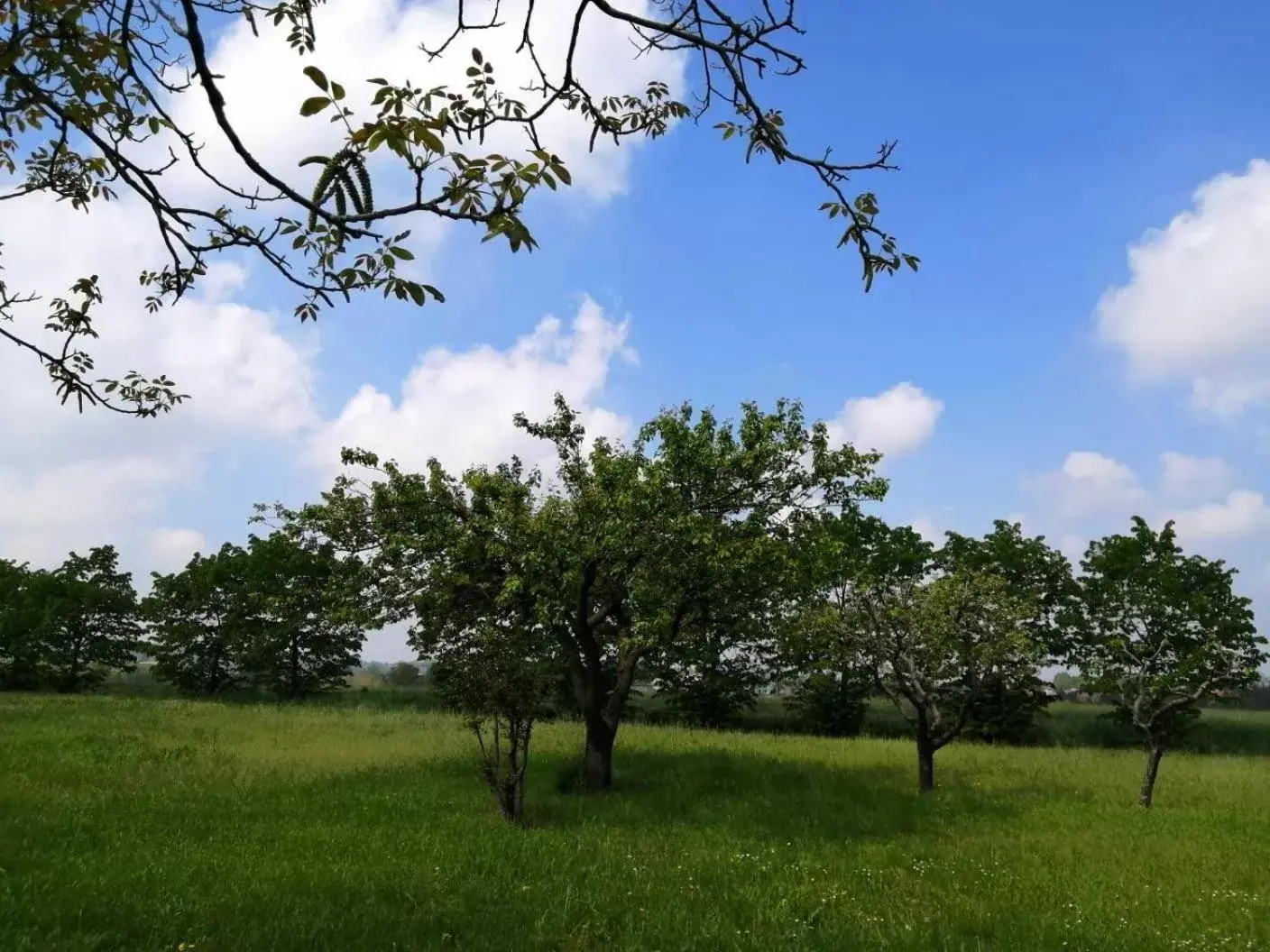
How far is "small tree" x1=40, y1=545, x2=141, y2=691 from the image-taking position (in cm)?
5212

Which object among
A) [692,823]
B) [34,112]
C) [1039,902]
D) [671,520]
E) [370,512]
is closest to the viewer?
[34,112]

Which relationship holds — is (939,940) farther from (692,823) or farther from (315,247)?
(315,247)

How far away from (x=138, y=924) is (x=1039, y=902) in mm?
10577

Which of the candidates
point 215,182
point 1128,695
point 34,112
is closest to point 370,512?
point 34,112

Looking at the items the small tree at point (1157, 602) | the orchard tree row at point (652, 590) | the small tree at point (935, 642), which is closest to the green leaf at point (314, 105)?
the orchard tree row at point (652, 590)

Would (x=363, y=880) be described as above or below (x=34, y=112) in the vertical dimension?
below

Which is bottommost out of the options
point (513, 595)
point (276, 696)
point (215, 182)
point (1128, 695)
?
point (276, 696)

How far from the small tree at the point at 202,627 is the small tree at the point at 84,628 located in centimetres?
173

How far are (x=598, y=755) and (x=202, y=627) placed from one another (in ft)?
144

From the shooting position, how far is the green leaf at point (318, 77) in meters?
2.67

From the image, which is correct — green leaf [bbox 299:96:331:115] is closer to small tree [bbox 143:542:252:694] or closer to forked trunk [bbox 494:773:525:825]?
forked trunk [bbox 494:773:525:825]

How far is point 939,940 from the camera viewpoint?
8.73m

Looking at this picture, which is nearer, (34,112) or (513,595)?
(34,112)

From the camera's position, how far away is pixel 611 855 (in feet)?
40.7
